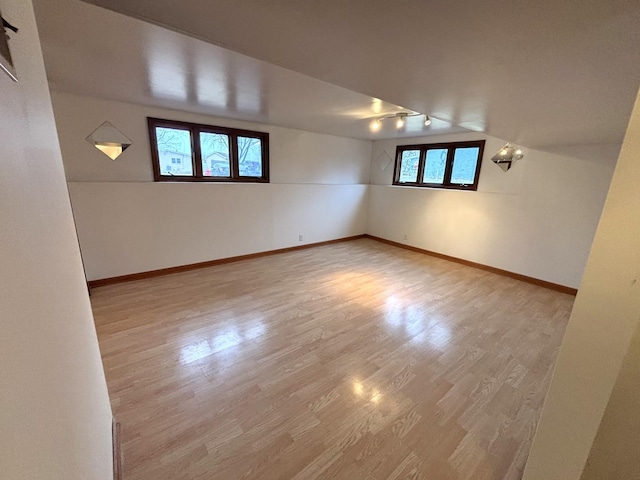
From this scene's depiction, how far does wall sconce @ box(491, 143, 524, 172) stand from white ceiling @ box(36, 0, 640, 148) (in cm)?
99

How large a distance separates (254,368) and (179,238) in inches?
106

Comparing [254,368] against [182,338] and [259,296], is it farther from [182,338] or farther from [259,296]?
[259,296]

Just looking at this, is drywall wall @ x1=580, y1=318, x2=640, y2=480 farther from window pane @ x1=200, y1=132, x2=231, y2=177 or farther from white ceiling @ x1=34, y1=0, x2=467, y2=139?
window pane @ x1=200, y1=132, x2=231, y2=177

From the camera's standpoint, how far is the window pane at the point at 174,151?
3.64 m

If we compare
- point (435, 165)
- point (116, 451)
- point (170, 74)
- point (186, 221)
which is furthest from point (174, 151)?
point (435, 165)

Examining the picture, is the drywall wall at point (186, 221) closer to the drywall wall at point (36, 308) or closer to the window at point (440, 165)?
the window at point (440, 165)

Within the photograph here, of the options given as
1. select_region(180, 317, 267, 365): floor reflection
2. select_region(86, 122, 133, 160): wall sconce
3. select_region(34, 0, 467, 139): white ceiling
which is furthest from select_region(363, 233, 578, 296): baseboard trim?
select_region(86, 122, 133, 160): wall sconce

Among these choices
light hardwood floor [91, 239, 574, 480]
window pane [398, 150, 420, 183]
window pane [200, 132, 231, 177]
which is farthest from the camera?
window pane [398, 150, 420, 183]

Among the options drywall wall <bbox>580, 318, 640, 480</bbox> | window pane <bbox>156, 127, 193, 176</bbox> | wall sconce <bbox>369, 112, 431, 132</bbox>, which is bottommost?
drywall wall <bbox>580, 318, 640, 480</bbox>

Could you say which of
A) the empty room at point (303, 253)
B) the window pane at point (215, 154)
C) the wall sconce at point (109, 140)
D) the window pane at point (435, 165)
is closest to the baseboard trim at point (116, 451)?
the empty room at point (303, 253)

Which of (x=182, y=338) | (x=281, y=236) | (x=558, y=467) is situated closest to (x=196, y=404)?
(x=182, y=338)

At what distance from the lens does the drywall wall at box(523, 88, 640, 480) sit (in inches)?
29.0

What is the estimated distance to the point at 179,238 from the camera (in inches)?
153

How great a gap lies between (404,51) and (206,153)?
3601 mm
